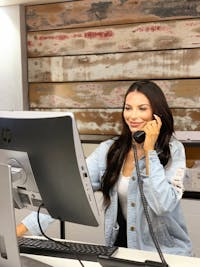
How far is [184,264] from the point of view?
4.60 feet

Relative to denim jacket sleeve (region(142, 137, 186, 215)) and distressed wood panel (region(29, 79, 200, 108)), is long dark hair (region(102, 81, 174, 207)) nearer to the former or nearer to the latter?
denim jacket sleeve (region(142, 137, 186, 215))

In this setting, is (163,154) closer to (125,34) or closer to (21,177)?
(21,177)

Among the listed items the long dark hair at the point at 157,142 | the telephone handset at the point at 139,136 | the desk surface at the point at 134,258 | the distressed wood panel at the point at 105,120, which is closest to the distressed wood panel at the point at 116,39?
the distressed wood panel at the point at 105,120

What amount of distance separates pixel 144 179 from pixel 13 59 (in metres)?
1.62

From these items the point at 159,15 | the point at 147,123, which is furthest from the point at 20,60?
the point at 147,123

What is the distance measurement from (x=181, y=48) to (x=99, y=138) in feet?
2.60

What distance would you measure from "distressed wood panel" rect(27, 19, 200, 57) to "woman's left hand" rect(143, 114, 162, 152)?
850mm

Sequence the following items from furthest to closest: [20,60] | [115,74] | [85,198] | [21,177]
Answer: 1. [20,60]
2. [115,74]
3. [21,177]
4. [85,198]

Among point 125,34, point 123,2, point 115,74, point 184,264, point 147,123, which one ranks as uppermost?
point 123,2

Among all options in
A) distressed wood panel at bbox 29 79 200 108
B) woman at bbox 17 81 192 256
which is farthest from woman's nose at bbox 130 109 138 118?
distressed wood panel at bbox 29 79 200 108

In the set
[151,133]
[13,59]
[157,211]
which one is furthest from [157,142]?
[13,59]

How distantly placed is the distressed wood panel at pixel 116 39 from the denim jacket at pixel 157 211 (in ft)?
2.78

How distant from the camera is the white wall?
2840 millimetres

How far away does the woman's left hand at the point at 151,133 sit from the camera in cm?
171
